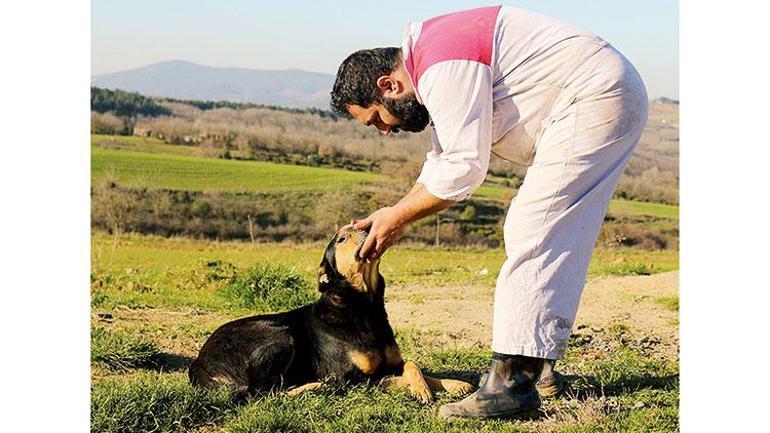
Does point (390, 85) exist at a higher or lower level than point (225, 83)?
higher

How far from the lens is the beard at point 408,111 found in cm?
456

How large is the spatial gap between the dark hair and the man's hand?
20.1 inches

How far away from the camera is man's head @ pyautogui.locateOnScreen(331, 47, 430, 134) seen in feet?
15.0

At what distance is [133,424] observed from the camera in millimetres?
4586

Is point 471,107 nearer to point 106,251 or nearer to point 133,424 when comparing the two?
point 133,424

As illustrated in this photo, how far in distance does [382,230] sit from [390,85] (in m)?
0.65

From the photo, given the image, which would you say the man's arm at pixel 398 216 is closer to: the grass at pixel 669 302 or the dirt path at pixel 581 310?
the dirt path at pixel 581 310

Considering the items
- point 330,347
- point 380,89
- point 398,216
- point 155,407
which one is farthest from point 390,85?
point 155,407

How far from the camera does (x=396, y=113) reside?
4.60 metres

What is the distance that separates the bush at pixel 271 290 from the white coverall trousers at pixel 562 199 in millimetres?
2948

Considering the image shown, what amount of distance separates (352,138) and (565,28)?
7.09 meters

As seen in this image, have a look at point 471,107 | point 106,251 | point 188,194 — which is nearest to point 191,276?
point 106,251

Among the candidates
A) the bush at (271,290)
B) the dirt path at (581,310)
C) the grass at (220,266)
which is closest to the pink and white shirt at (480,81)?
the dirt path at (581,310)

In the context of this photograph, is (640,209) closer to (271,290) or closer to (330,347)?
(271,290)
